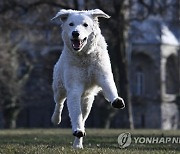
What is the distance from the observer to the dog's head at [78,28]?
33.0 feet

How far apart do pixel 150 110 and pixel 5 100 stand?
60.4 feet

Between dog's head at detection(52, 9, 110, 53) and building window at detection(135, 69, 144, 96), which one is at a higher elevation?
dog's head at detection(52, 9, 110, 53)

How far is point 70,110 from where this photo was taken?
9977 mm

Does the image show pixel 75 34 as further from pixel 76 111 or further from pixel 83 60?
pixel 76 111

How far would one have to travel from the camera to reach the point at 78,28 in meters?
10.1

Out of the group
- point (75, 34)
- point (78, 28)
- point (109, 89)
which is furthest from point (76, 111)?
point (78, 28)

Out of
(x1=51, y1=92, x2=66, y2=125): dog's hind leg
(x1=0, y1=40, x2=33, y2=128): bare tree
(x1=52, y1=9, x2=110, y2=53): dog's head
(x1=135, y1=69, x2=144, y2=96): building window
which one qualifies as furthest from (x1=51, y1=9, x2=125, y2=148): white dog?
(x1=135, y1=69, x2=144, y2=96): building window

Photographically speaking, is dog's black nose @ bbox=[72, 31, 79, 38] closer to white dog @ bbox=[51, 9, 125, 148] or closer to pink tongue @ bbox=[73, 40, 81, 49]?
white dog @ bbox=[51, 9, 125, 148]

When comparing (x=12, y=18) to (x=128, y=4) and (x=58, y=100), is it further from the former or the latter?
(x=58, y=100)

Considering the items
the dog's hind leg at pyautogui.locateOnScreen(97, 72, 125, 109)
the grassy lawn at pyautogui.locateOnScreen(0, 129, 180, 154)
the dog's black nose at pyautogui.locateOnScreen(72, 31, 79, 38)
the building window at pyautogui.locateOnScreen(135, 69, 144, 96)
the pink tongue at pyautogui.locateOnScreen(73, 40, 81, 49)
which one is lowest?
the building window at pyautogui.locateOnScreen(135, 69, 144, 96)

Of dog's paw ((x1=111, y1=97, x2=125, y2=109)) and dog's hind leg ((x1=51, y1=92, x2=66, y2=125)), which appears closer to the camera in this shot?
dog's paw ((x1=111, y1=97, x2=125, y2=109))

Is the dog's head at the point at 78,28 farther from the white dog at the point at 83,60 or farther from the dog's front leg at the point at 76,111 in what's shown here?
the dog's front leg at the point at 76,111

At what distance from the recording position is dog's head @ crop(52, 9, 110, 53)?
1005 centimetres

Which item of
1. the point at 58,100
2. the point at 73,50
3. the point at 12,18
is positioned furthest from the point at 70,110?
the point at 12,18
